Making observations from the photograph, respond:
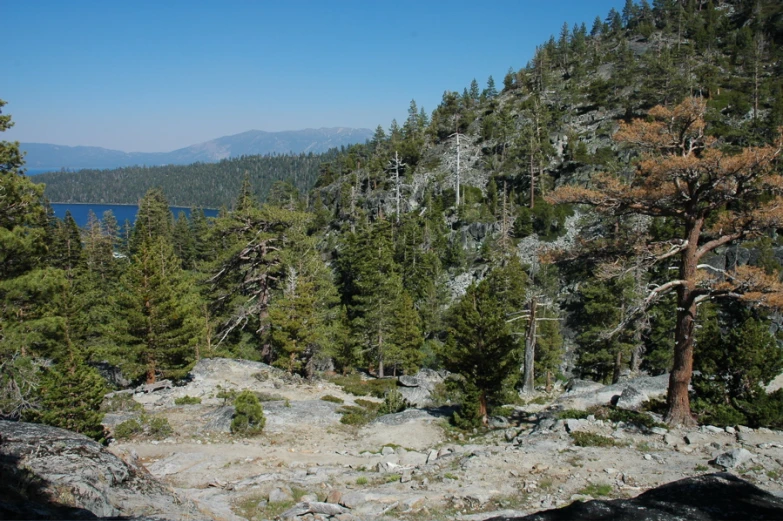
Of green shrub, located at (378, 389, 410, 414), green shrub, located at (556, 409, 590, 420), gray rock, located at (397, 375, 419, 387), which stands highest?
green shrub, located at (556, 409, 590, 420)

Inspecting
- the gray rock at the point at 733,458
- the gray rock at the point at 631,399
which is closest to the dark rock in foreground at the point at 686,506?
the gray rock at the point at 733,458

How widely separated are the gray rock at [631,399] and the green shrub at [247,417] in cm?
1341

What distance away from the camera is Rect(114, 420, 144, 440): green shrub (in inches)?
617

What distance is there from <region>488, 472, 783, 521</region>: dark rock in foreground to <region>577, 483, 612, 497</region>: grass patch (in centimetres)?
201

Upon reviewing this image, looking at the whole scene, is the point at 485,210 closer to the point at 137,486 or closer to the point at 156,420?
the point at 156,420

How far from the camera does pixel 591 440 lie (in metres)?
13.1

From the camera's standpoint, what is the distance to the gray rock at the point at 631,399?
17.3m

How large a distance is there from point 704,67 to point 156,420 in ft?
304

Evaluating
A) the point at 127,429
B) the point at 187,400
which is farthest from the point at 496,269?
the point at 127,429

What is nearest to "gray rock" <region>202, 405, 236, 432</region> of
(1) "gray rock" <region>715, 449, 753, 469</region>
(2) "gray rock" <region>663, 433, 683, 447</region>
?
(2) "gray rock" <region>663, 433, 683, 447</region>

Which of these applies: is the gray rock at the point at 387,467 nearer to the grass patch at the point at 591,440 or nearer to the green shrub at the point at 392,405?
the grass patch at the point at 591,440

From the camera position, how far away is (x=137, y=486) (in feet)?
30.1

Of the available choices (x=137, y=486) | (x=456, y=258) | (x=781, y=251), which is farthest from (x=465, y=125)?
(x=137, y=486)

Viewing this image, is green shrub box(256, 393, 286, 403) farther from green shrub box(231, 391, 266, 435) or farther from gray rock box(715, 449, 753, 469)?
gray rock box(715, 449, 753, 469)
